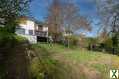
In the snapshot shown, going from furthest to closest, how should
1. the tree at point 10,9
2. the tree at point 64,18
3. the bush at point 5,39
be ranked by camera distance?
the tree at point 64,18 < the bush at point 5,39 < the tree at point 10,9

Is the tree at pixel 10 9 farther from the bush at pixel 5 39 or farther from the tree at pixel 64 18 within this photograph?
the tree at pixel 64 18

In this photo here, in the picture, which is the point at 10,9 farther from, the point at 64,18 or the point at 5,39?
the point at 64,18

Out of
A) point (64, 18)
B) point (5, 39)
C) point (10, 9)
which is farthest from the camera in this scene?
point (64, 18)

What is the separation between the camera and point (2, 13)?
1024 centimetres

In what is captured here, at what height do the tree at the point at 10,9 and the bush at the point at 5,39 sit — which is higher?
the tree at the point at 10,9

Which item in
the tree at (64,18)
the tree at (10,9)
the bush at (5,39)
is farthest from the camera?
the tree at (64,18)

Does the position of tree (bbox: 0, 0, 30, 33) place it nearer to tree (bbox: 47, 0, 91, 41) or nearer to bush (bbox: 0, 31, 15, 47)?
bush (bbox: 0, 31, 15, 47)

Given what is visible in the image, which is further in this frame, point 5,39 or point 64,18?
point 64,18

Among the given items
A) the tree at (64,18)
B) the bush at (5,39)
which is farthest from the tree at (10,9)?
the tree at (64,18)

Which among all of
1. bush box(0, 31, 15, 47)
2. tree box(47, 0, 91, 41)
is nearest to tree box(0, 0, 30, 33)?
bush box(0, 31, 15, 47)

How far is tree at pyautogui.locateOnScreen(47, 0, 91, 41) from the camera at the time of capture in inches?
1965

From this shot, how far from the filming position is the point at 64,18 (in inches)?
1976

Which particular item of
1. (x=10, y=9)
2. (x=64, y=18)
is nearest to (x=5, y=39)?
(x=10, y=9)

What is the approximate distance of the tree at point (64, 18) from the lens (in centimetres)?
4991
